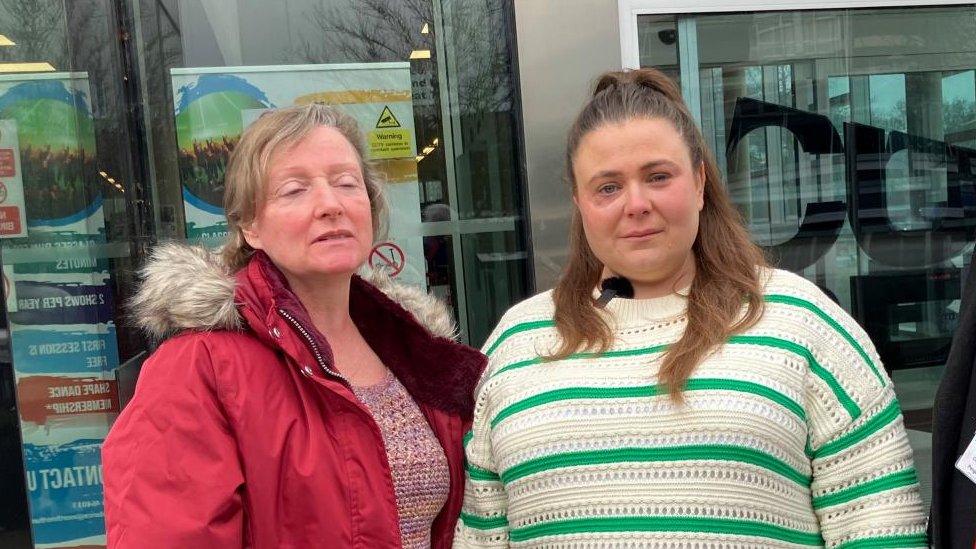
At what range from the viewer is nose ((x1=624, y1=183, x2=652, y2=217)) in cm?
197

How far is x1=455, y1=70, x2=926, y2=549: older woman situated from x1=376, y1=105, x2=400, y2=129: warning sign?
5.95 ft

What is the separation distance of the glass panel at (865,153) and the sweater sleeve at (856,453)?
232cm

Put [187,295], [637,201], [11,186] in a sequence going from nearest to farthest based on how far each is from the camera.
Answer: [187,295] → [637,201] → [11,186]

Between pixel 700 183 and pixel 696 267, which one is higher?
pixel 700 183

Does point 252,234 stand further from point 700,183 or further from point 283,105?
point 283,105

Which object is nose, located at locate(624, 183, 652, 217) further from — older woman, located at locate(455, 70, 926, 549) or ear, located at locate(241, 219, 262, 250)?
ear, located at locate(241, 219, 262, 250)

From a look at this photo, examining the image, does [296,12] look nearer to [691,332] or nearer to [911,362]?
[691,332]

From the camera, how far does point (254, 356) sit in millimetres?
1857

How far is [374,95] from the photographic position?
12.6 feet

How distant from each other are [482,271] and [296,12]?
1.20 metres

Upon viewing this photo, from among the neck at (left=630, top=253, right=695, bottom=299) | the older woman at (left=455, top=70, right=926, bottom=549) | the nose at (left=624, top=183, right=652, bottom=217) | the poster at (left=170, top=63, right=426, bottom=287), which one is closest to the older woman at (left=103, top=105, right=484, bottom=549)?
the older woman at (left=455, top=70, right=926, bottom=549)

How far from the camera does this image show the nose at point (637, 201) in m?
1.97

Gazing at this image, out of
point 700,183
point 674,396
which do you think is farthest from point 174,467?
point 700,183

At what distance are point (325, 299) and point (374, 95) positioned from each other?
187 centimetres
